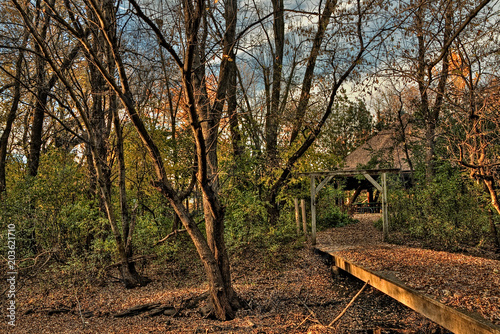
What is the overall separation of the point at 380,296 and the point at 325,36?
21.3 ft

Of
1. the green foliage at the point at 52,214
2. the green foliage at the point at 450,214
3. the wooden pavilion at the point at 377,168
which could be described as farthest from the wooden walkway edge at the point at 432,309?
the green foliage at the point at 52,214

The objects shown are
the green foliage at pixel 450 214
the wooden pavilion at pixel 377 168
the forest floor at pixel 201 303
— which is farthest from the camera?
the wooden pavilion at pixel 377 168

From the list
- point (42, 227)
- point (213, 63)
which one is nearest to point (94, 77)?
point (213, 63)

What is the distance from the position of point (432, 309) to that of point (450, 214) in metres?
5.17

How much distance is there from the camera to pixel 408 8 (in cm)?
731

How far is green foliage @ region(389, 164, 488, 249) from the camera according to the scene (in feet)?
27.5

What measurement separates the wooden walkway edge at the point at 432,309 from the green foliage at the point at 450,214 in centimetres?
330

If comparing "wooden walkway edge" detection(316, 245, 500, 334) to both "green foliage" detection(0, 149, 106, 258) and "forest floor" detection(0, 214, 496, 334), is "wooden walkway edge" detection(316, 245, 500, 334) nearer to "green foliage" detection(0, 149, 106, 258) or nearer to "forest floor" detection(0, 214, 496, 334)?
"forest floor" detection(0, 214, 496, 334)

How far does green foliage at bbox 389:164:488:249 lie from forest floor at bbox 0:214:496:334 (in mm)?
2577

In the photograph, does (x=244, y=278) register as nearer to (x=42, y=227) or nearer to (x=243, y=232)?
(x=243, y=232)

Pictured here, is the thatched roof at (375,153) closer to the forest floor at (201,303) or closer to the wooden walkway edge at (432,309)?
the forest floor at (201,303)

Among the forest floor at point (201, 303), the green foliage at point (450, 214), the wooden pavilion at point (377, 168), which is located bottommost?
the forest floor at point (201, 303)

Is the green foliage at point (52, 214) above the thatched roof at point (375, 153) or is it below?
below

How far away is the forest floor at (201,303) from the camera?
5.08 m
